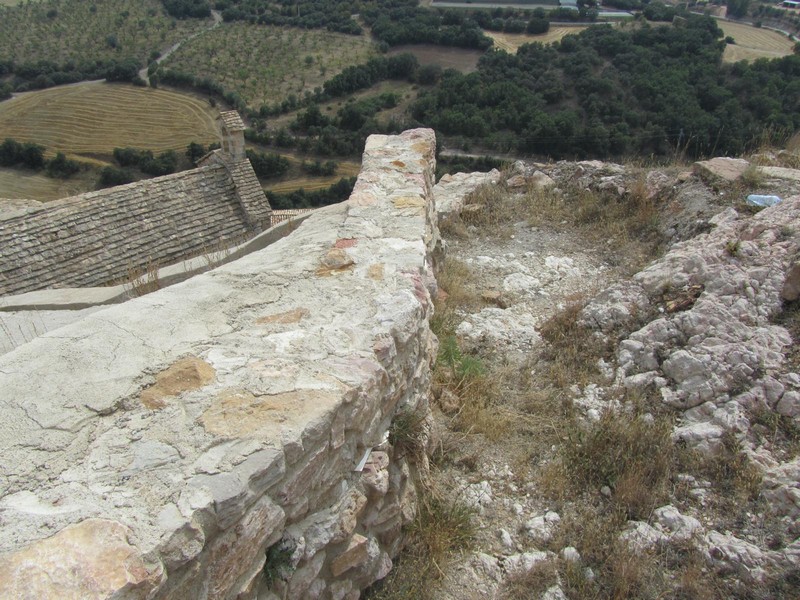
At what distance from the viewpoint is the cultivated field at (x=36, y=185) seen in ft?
73.8

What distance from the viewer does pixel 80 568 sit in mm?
1487

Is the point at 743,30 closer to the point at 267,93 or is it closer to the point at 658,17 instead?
the point at 658,17

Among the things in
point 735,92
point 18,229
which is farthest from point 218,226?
point 735,92

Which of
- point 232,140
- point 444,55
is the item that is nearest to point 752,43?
point 444,55

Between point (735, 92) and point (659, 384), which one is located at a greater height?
point (659, 384)

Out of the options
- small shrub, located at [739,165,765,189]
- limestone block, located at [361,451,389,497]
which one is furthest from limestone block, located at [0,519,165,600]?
small shrub, located at [739,165,765,189]

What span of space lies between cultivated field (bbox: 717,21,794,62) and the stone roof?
3250 cm

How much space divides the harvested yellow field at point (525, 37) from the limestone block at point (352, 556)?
39.8 meters

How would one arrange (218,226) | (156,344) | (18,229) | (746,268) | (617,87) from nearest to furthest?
(156,344) → (746,268) → (18,229) → (218,226) → (617,87)

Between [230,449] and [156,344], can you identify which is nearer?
[230,449]

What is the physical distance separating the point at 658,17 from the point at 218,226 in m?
42.0

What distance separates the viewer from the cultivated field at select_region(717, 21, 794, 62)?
3295 centimetres

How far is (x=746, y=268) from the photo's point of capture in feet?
13.3

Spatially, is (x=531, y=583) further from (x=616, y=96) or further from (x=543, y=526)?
(x=616, y=96)
